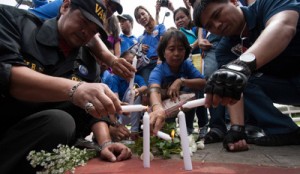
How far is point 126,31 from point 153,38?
0.87 m

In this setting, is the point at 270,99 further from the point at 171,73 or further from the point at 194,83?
the point at 171,73

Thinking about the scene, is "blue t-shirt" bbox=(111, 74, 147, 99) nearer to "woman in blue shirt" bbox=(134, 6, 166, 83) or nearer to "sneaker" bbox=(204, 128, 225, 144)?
"woman in blue shirt" bbox=(134, 6, 166, 83)

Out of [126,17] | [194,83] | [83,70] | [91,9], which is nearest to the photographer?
[91,9]

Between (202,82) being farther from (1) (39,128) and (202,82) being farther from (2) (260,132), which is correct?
(1) (39,128)

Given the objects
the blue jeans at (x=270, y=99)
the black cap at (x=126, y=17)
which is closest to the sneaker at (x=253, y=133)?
the blue jeans at (x=270, y=99)

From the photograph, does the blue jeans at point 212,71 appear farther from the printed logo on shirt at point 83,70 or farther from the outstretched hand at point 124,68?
the printed logo on shirt at point 83,70

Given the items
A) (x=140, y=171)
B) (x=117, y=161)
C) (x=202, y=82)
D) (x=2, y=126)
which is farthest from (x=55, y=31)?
Result: (x=202, y=82)

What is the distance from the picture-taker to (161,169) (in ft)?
5.68

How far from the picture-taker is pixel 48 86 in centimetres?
133

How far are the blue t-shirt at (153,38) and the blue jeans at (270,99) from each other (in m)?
1.97

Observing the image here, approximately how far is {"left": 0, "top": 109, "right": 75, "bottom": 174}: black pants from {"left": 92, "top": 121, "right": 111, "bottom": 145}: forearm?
61 centimetres

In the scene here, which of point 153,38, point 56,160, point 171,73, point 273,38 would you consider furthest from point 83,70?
point 153,38

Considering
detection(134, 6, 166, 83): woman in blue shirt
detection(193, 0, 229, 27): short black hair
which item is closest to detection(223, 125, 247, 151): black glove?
detection(193, 0, 229, 27): short black hair

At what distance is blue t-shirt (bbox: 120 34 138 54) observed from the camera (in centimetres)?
480
